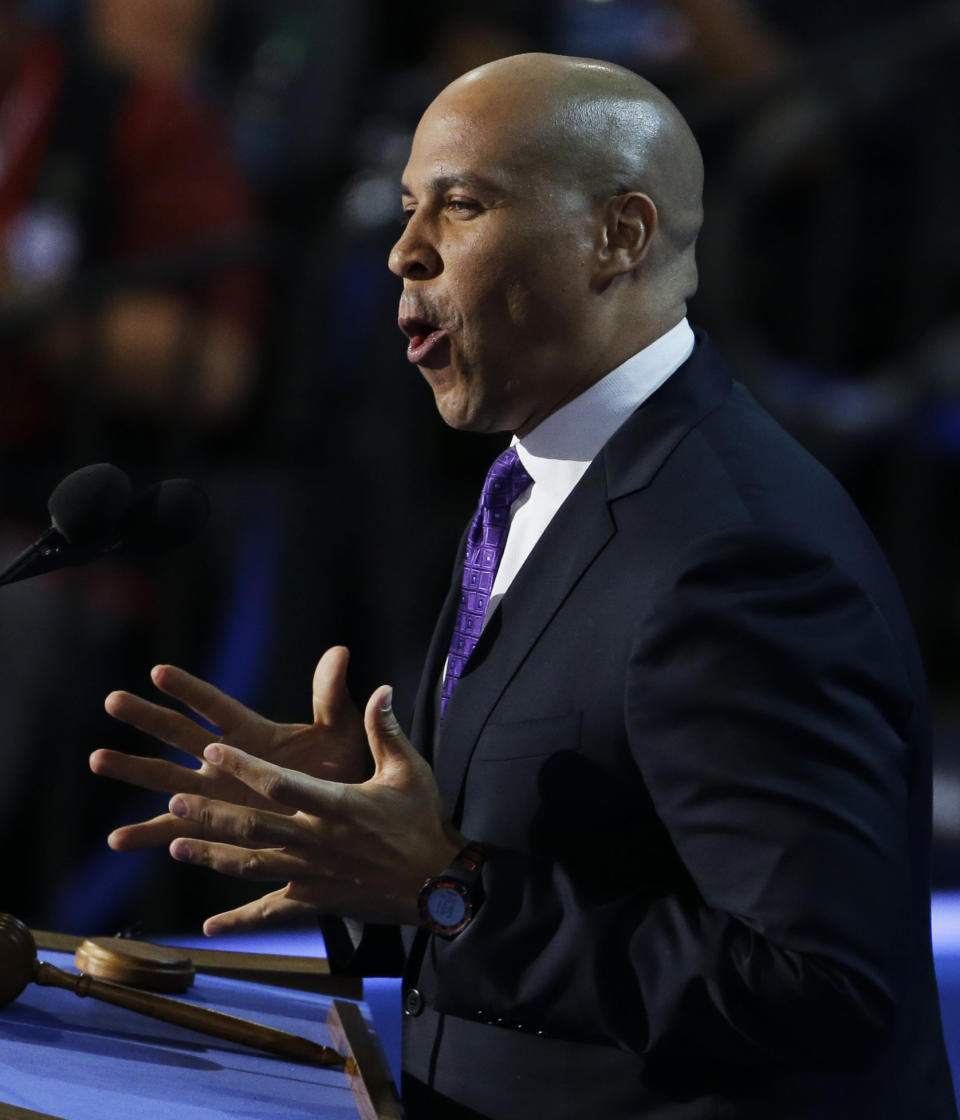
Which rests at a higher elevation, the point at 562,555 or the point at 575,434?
the point at 575,434

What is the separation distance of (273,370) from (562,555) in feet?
6.03

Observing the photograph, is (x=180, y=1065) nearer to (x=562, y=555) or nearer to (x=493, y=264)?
(x=562, y=555)

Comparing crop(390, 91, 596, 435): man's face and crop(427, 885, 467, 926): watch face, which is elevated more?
crop(390, 91, 596, 435): man's face

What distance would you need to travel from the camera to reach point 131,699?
136 centimetres

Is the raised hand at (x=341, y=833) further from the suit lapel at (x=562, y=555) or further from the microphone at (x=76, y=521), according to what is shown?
the microphone at (x=76, y=521)

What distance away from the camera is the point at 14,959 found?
134 cm

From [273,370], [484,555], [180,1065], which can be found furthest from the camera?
[273,370]

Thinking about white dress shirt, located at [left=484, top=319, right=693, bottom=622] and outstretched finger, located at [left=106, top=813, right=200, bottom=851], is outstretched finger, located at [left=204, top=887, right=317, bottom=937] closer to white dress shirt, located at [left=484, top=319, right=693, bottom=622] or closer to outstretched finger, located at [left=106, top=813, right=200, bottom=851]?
outstretched finger, located at [left=106, top=813, right=200, bottom=851]

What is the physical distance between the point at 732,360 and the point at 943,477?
0.50 meters

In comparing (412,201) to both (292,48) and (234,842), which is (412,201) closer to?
(234,842)

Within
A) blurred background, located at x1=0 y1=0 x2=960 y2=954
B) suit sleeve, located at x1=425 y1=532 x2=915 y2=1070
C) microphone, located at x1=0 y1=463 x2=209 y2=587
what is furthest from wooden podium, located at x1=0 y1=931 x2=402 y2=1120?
blurred background, located at x1=0 y1=0 x2=960 y2=954

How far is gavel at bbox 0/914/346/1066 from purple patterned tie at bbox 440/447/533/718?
0.33 meters

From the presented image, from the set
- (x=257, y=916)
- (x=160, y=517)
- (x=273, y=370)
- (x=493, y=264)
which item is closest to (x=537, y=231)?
(x=493, y=264)

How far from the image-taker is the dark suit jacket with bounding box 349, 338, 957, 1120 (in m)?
1.18
